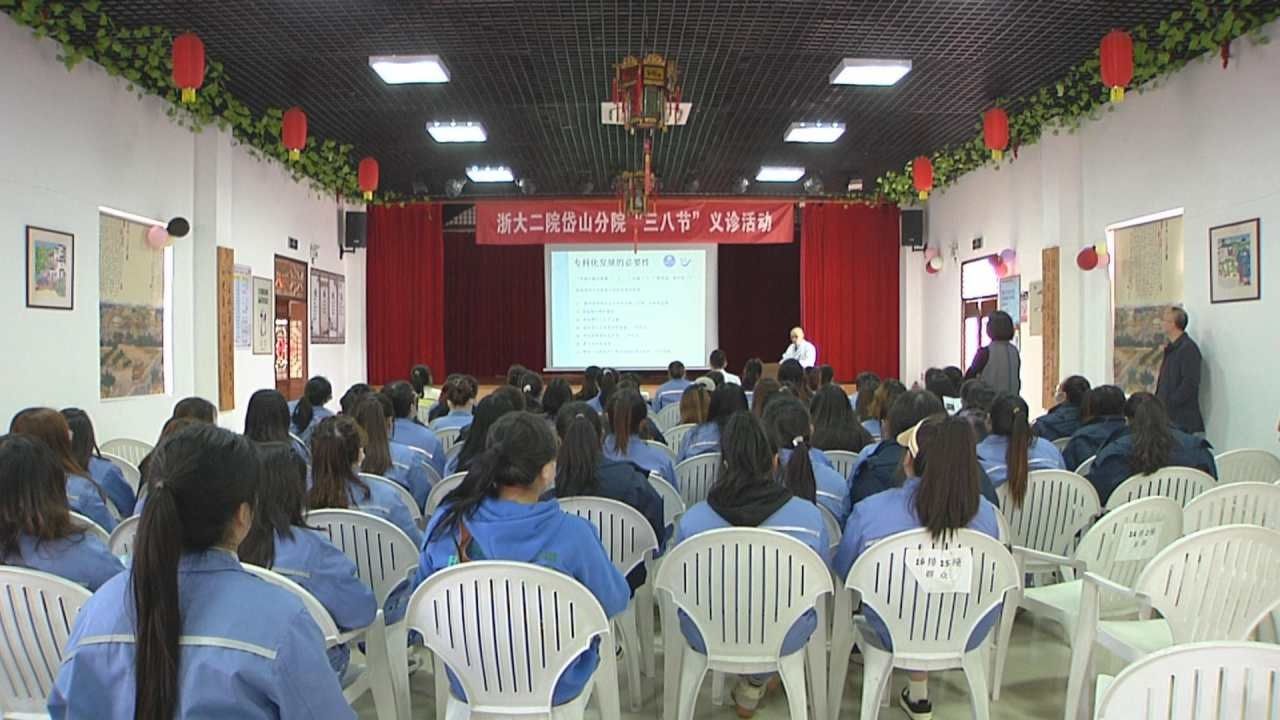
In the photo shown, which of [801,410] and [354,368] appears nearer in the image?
[801,410]

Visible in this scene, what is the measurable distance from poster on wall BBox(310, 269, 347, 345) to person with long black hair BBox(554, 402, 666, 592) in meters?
8.46

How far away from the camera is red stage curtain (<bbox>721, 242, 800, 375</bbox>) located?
16.2 metres

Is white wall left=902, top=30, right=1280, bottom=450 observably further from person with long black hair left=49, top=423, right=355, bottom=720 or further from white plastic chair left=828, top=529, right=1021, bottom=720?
person with long black hair left=49, top=423, right=355, bottom=720

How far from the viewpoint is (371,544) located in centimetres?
279

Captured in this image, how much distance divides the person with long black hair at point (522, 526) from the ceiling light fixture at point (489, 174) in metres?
8.98

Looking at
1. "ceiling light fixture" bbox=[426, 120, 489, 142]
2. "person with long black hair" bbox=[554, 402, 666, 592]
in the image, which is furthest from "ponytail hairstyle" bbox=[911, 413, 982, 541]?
"ceiling light fixture" bbox=[426, 120, 489, 142]

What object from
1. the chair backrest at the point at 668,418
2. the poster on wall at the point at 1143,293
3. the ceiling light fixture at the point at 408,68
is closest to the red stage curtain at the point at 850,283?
the poster on wall at the point at 1143,293

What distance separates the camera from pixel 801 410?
3.72 m

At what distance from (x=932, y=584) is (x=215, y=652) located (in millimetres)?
1837

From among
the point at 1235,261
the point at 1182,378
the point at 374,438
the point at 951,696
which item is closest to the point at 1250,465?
the point at 1182,378

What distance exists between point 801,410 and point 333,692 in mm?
2615

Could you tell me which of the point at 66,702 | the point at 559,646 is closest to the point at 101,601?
the point at 66,702

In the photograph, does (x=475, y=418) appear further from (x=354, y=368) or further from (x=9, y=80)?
(x=354, y=368)

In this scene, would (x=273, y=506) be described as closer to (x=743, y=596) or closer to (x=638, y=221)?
(x=743, y=596)
